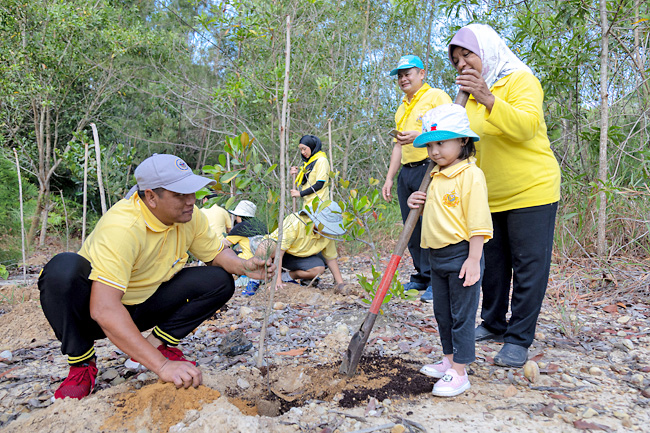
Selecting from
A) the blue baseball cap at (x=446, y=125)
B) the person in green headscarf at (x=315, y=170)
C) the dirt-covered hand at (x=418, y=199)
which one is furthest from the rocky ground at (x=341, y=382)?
the person in green headscarf at (x=315, y=170)

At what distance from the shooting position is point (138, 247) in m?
2.15

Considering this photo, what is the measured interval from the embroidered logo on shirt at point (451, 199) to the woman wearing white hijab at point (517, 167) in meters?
0.40

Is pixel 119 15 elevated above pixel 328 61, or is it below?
above

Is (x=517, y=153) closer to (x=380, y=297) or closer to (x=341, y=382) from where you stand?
(x=380, y=297)

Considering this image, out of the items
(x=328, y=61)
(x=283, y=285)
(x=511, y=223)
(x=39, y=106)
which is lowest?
(x=283, y=285)

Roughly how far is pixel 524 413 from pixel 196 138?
9.91m

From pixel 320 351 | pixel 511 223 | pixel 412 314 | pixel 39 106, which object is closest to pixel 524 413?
pixel 511 223

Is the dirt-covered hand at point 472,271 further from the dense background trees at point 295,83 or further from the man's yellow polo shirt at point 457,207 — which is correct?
the dense background trees at point 295,83

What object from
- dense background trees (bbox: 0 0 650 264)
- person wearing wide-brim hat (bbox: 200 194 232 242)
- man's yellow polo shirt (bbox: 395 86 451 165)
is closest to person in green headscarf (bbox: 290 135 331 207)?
dense background trees (bbox: 0 0 650 264)

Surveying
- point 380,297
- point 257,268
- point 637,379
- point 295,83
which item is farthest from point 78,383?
point 295,83

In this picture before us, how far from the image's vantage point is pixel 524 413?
1.92 m

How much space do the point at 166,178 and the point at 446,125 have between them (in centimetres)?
131

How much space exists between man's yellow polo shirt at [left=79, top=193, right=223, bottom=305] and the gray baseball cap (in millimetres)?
157

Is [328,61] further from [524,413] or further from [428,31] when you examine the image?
[524,413]
